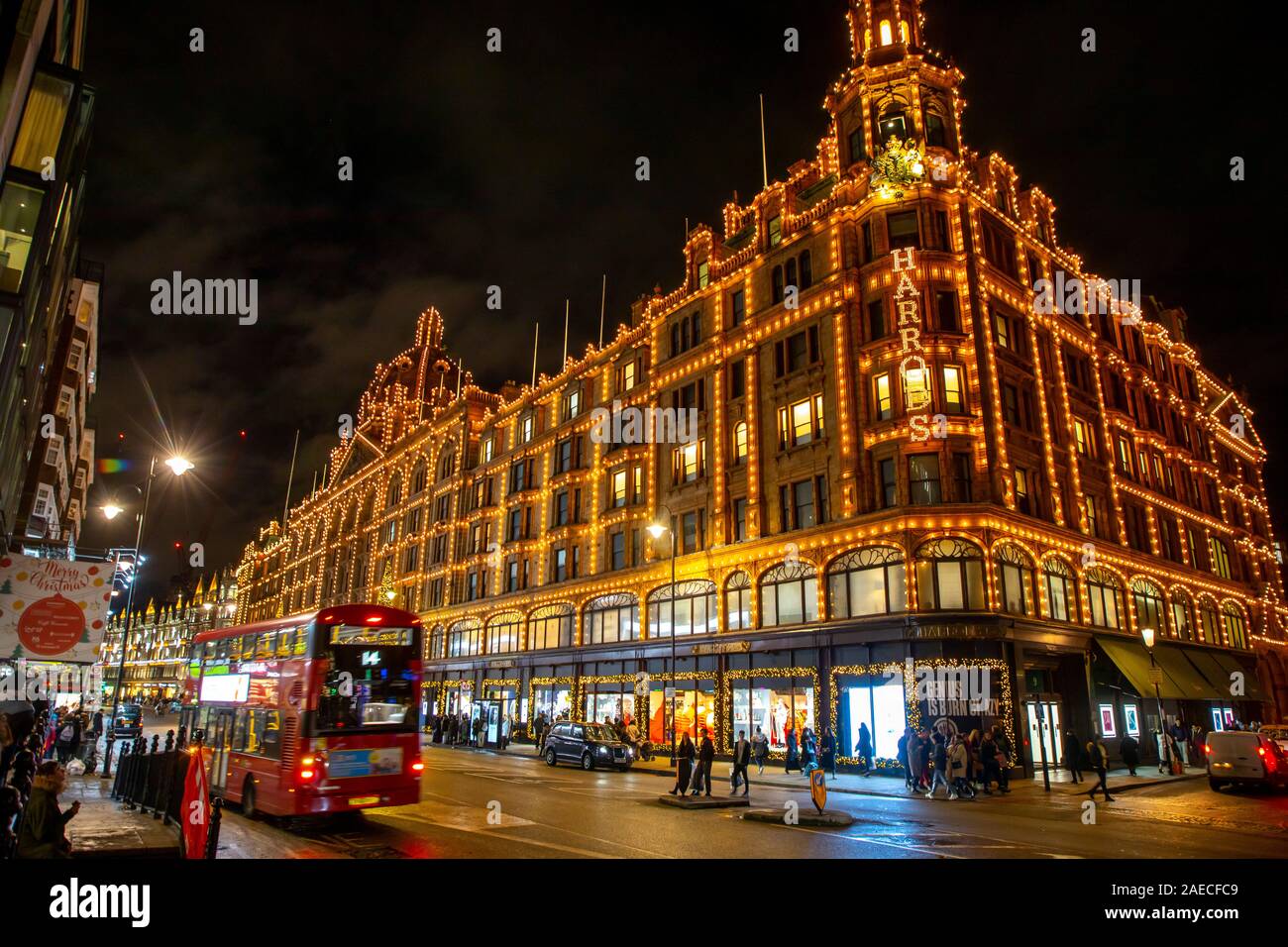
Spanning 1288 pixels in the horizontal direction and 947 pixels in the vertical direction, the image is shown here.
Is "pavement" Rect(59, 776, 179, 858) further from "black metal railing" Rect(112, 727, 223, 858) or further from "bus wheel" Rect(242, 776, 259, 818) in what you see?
"bus wheel" Rect(242, 776, 259, 818)

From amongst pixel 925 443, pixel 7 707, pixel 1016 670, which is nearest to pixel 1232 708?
pixel 1016 670

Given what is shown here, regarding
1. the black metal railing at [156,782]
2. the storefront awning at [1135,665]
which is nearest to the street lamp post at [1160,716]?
the storefront awning at [1135,665]

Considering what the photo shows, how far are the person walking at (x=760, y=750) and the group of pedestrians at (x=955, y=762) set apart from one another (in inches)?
241

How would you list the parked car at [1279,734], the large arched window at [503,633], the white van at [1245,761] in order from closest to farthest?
1. the white van at [1245,761]
2. the parked car at [1279,734]
3. the large arched window at [503,633]

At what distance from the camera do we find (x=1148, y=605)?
3806 centimetres

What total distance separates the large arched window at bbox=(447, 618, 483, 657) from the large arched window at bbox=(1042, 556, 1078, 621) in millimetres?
38023

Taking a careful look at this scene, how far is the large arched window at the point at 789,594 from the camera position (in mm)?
32781

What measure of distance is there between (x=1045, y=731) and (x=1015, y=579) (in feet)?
20.6

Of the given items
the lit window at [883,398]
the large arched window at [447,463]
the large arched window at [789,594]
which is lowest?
the large arched window at [789,594]

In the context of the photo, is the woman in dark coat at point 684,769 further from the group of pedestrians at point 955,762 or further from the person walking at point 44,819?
the person walking at point 44,819

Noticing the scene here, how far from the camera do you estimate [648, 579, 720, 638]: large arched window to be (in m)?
37.4

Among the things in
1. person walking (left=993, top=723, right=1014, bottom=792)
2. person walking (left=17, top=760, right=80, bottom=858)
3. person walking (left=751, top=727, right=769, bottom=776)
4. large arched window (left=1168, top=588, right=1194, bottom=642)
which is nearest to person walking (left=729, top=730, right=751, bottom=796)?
person walking (left=751, top=727, right=769, bottom=776)
